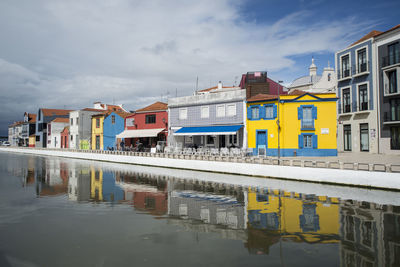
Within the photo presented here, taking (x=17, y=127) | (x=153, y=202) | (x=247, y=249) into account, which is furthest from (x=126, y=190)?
(x=17, y=127)

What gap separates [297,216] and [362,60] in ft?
77.1

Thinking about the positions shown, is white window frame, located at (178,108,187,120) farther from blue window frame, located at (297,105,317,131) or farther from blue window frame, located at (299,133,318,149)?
blue window frame, located at (299,133,318,149)

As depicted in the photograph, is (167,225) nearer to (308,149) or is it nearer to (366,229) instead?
(366,229)

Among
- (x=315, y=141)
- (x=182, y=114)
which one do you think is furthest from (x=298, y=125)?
(x=182, y=114)

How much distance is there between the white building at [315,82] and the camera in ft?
136

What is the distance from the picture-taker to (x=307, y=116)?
81.5 ft

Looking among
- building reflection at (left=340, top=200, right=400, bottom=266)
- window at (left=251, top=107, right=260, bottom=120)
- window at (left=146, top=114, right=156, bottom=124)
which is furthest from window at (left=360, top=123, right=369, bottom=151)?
window at (left=146, top=114, right=156, bottom=124)

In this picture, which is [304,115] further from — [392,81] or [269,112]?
[392,81]

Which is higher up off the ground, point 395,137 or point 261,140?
point 395,137

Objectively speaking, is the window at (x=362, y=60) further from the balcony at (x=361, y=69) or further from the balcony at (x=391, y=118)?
the balcony at (x=391, y=118)

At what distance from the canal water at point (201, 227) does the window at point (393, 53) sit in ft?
50.2

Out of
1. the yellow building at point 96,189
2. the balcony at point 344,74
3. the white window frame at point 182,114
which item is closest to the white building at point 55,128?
the white window frame at point 182,114

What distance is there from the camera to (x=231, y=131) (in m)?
26.4

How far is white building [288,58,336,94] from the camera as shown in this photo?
4133 cm
